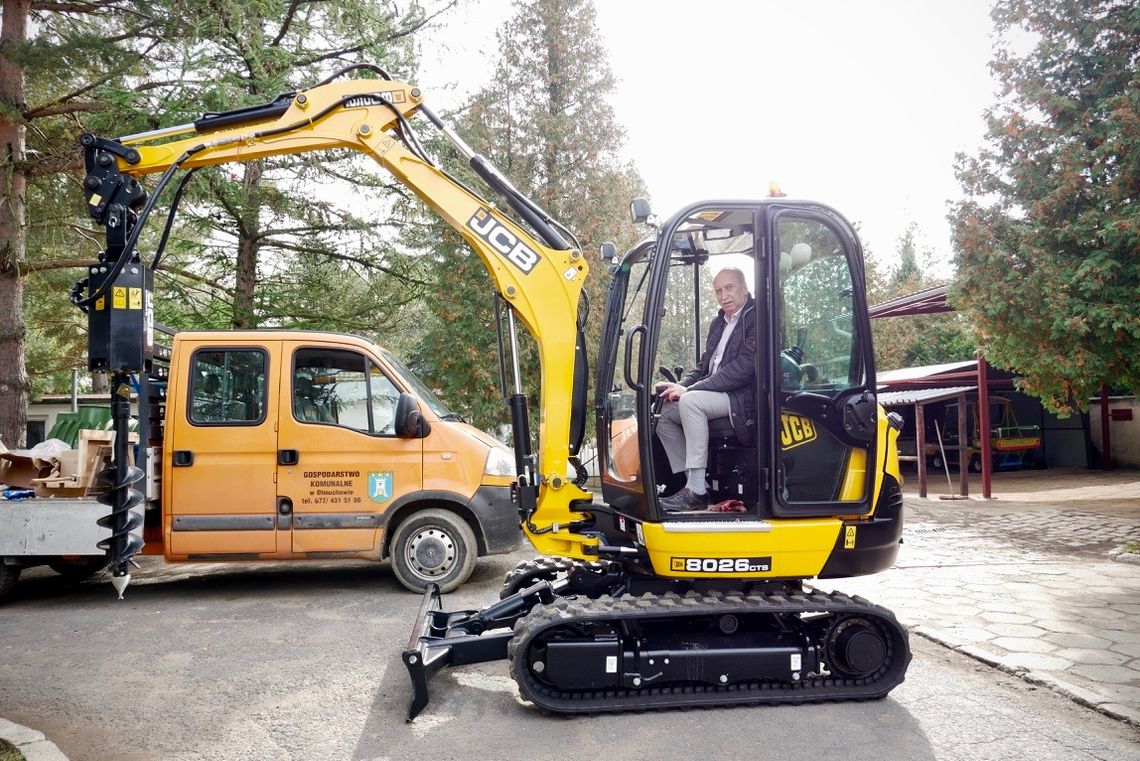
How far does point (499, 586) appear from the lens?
7406 millimetres

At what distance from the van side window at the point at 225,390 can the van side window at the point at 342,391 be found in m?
0.34

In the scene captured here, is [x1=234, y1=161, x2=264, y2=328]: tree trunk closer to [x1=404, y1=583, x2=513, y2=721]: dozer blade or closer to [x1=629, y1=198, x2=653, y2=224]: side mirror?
[x1=404, y1=583, x2=513, y2=721]: dozer blade

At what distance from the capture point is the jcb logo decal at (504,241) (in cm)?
498

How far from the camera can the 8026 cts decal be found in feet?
14.6

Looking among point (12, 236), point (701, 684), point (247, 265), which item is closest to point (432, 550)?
point (701, 684)

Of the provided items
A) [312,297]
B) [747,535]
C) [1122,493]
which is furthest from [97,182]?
[1122,493]

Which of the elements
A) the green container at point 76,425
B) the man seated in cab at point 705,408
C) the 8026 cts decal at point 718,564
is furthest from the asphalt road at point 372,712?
the green container at point 76,425

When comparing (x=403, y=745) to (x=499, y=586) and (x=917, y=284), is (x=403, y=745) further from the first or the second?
(x=917, y=284)

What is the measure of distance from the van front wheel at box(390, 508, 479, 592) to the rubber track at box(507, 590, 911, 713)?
281 centimetres

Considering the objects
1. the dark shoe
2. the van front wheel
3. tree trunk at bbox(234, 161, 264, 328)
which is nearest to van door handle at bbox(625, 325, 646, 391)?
the dark shoe

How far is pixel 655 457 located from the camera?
16.1 ft

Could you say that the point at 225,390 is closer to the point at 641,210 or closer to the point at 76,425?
the point at 641,210

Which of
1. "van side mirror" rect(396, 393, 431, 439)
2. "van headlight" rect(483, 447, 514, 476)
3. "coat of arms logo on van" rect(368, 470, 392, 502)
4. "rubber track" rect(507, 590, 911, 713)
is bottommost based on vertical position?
"rubber track" rect(507, 590, 911, 713)

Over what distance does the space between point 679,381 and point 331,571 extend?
492cm
